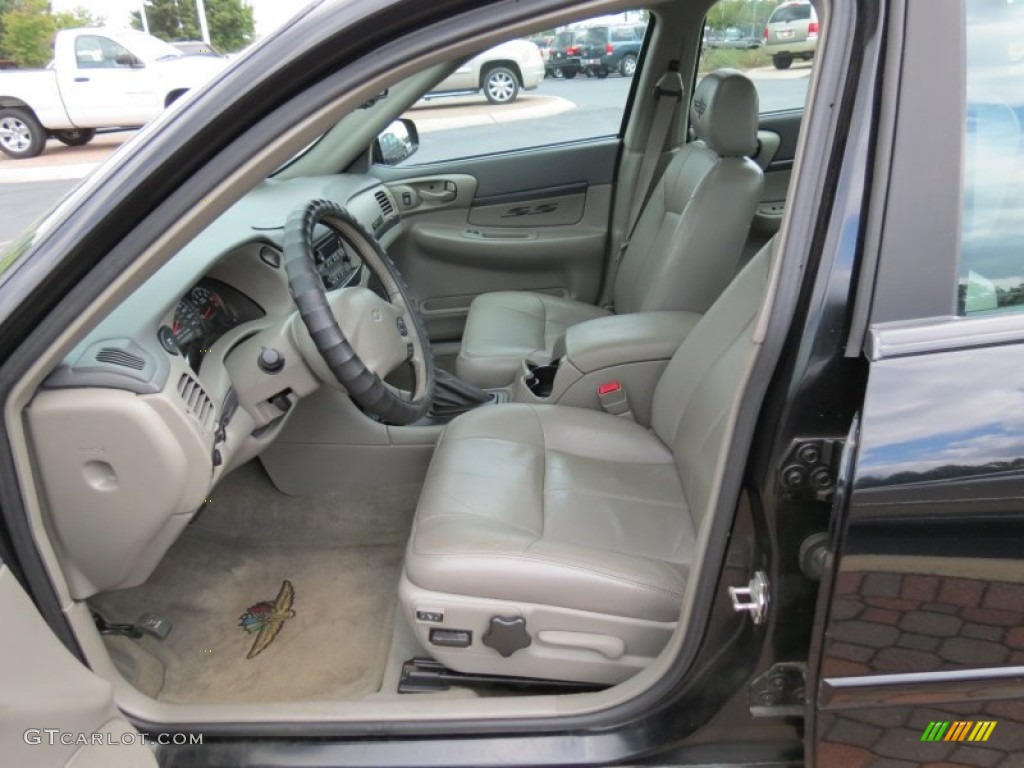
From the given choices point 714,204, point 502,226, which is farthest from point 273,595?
point 502,226

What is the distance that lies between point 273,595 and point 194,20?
59.8ft

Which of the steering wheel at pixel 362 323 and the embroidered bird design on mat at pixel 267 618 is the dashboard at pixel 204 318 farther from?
the embroidered bird design on mat at pixel 267 618

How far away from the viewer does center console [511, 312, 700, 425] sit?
6.78ft

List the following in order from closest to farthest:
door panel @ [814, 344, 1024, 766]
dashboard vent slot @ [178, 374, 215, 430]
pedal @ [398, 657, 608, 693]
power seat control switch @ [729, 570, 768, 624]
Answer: door panel @ [814, 344, 1024, 766] < power seat control switch @ [729, 570, 768, 624] < dashboard vent slot @ [178, 374, 215, 430] < pedal @ [398, 657, 608, 693]

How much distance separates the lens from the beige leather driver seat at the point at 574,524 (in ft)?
4.46

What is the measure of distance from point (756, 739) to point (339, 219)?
1.43 meters

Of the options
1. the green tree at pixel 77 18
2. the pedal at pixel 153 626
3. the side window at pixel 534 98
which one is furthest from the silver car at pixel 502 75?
the green tree at pixel 77 18

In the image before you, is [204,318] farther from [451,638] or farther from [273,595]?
[451,638]

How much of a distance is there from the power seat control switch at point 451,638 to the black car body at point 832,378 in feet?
0.78

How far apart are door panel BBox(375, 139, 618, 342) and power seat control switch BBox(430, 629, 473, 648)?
203 cm

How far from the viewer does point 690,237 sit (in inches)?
91.2

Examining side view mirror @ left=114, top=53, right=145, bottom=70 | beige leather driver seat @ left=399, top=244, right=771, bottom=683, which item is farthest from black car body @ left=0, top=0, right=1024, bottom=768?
side view mirror @ left=114, top=53, right=145, bottom=70

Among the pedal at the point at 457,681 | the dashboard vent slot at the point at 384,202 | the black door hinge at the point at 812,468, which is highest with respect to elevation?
the black door hinge at the point at 812,468

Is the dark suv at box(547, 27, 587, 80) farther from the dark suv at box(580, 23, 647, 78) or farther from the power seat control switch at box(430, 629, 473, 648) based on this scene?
the power seat control switch at box(430, 629, 473, 648)
